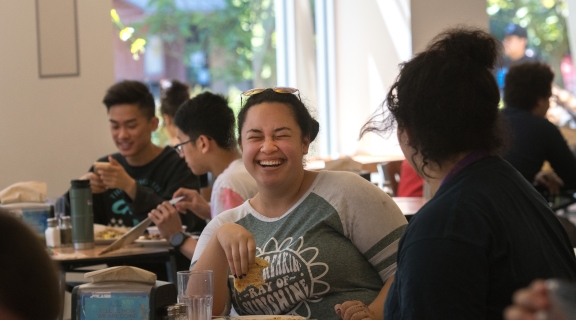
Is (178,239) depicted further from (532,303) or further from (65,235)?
(532,303)

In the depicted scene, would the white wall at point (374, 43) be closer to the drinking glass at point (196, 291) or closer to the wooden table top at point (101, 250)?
the wooden table top at point (101, 250)

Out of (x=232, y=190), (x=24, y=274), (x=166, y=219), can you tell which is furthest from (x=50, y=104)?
(x=24, y=274)

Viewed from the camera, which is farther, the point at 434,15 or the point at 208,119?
the point at 434,15

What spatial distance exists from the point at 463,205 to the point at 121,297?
754mm

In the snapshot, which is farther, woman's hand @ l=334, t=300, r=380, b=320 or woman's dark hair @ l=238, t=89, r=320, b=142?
woman's dark hair @ l=238, t=89, r=320, b=142

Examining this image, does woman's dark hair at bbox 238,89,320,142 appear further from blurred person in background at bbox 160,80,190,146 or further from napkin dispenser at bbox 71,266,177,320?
blurred person in background at bbox 160,80,190,146

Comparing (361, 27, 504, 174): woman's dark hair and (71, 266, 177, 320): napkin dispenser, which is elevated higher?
(361, 27, 504, 174): woman's dark hair

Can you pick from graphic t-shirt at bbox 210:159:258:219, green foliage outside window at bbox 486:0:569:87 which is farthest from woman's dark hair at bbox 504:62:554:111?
green foliage outside window at bbox 486:0:569:87

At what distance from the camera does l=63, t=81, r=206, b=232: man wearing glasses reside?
395cm

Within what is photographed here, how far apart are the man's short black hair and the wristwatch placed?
1250mm

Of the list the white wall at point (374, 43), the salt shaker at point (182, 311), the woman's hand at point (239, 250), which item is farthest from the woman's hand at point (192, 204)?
the white wall at point (374, 43)

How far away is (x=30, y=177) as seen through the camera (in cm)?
483

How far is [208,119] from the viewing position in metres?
3.41

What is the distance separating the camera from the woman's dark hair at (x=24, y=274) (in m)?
0.71
